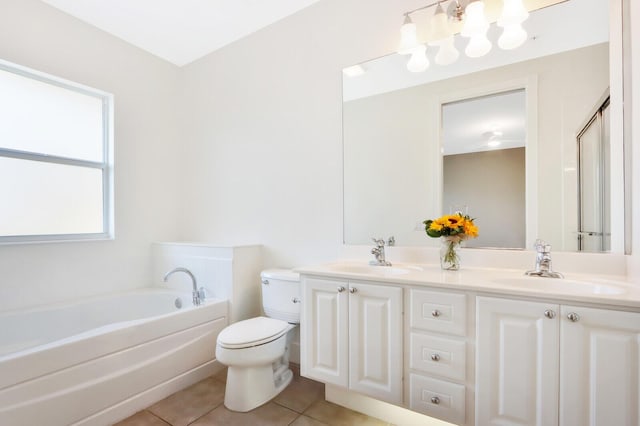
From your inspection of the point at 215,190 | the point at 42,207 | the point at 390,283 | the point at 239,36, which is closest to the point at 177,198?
the point at 215,190

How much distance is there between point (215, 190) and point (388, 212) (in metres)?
1.61

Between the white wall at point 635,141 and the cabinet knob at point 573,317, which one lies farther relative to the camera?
the white wall at point 635,141

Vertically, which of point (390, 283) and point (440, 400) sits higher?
point (390, 283)

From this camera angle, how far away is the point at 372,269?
1803mm

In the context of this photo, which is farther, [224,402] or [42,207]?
[42,207]

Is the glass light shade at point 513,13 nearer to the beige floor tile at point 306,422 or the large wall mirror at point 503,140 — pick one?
the large wall mirror at point 503,140

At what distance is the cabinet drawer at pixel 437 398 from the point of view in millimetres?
1277

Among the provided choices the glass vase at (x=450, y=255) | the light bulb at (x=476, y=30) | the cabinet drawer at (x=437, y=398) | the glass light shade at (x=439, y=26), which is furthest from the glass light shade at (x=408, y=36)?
the cabinet drawer at (x=437, y=398)

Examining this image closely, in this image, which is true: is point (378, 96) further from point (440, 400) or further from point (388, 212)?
point (440, 400)

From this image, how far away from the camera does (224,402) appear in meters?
1.80

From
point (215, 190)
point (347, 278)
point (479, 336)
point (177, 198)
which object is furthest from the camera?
point (177, 198)

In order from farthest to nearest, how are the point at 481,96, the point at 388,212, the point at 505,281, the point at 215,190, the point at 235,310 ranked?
1. the point at 215,190
2. the point at 235,310
3. the point at 388,212
4. the point at 481,96
5. the point at 505,281

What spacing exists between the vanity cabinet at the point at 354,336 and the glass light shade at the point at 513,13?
1.49m

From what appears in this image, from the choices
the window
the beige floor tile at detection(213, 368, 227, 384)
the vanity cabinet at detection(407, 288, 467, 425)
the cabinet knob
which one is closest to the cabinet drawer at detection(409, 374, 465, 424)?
the vanity cabinet at detection(407, 288, 467, 425)
